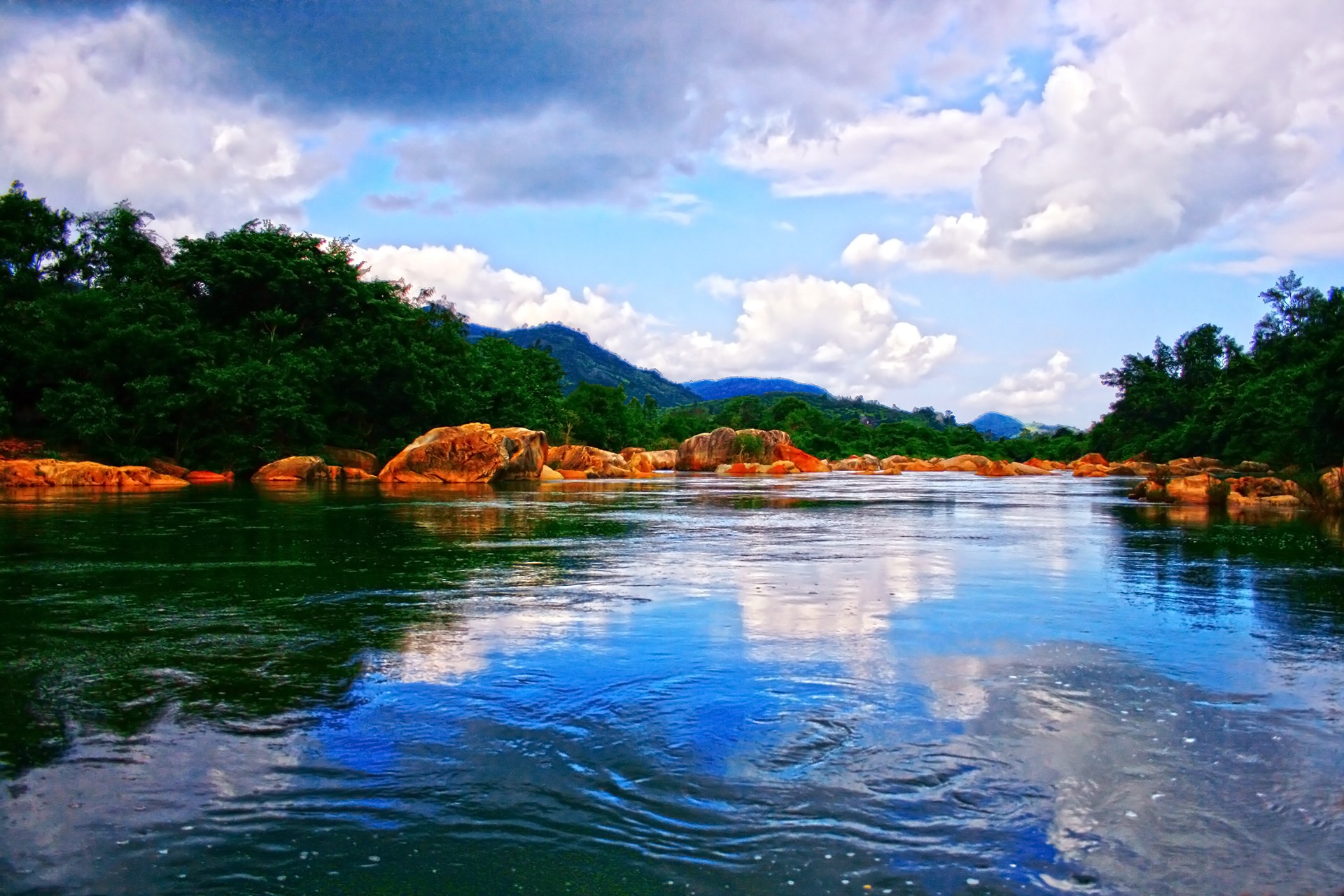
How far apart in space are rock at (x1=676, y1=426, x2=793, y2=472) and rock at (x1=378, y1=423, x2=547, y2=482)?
2929 centimetres

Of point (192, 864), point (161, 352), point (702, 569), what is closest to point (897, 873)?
point (192, 864)

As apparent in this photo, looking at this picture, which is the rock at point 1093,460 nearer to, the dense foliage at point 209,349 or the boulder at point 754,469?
the boulder at point 754,469

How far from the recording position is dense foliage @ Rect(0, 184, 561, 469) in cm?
3009

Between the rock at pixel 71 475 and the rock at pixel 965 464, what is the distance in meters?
56.2

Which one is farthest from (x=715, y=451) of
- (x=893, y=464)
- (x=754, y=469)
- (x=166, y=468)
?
(x=166, y=468)

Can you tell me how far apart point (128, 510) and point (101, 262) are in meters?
27.9

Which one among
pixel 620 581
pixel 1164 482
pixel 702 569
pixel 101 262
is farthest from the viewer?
pixel 101 262

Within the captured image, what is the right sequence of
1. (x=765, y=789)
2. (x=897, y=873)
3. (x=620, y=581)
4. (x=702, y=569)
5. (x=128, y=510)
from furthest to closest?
(x=128, y=510), (x=702, y=569), (x=620, y=581), (x=765, y=789), (x=897, y=873)

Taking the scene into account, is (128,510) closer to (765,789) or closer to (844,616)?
(844,616)

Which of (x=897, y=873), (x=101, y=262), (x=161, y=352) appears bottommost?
(x=897, y=873)

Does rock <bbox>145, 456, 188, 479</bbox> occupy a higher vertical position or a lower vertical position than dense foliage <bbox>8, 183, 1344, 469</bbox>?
lower

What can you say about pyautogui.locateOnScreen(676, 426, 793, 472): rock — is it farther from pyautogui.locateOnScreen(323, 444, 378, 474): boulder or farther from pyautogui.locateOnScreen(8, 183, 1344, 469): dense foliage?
pyautogui.locateOnScreen(323, 444, 378, 474): boulder

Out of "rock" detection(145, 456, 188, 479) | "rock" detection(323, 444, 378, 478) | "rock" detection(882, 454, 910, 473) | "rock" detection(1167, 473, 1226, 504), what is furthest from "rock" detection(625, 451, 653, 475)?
"rock" detection(1167, 473, 1226, 504)

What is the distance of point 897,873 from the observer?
8.71ft
